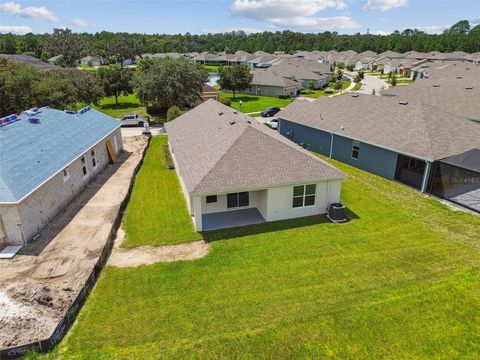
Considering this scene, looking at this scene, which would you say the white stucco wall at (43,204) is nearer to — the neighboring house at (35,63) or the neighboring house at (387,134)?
the neighboring house at (387,134)

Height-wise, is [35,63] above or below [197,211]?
above

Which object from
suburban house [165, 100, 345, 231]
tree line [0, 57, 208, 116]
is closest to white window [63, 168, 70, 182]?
suburban house [165, 100, 345, 231]

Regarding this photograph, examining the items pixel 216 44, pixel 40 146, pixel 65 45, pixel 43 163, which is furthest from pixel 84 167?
pixel 216 44

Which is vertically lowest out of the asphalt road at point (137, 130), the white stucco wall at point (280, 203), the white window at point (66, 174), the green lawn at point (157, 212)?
the green lawn at point (157, 212)

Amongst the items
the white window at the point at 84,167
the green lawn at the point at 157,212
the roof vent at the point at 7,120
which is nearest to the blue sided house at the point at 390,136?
the green lawn at the point at 157,212

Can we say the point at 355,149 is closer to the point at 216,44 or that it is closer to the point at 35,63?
the point at 35,63

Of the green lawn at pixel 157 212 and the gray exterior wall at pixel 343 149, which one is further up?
the gray exterior wall at pixel 343 149

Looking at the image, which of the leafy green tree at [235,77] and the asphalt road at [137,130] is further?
the leafy green tree at [235,77]
